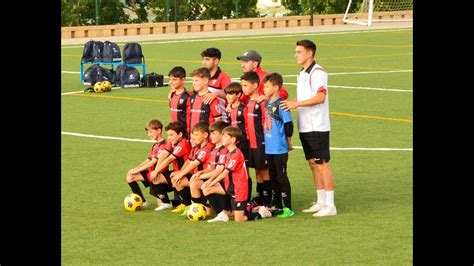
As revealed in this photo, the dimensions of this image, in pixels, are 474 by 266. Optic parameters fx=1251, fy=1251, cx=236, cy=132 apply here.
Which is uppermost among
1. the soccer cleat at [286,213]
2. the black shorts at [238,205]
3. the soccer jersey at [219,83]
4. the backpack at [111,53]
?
the backpack at [111,53]

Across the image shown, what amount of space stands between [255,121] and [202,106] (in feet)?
2.43

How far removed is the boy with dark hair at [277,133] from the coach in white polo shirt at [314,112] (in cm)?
17

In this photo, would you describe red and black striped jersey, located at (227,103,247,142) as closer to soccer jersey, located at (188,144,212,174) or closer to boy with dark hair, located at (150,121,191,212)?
soccer jersey, located at (188,144,212,174)

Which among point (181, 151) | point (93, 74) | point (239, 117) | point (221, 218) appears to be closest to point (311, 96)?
point (239, 117)

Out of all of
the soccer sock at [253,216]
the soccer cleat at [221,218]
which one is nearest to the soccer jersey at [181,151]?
the soccer cleat at [221,218]

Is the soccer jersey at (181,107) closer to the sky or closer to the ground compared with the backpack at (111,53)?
closer to the ground

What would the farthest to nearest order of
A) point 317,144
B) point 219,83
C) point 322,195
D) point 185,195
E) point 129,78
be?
point 129,78, point 219,83, point 185,195, point 322,195, point 317,144

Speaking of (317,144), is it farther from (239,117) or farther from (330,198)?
(239,117)

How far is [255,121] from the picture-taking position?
1403 centimetres

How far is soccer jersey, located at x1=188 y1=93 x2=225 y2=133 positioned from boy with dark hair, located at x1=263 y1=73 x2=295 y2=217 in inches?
33.1

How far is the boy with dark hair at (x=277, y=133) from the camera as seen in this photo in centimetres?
1371

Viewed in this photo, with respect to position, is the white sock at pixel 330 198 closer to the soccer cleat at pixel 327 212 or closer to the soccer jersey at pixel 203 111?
the soccer cleat at pixel 327 212
